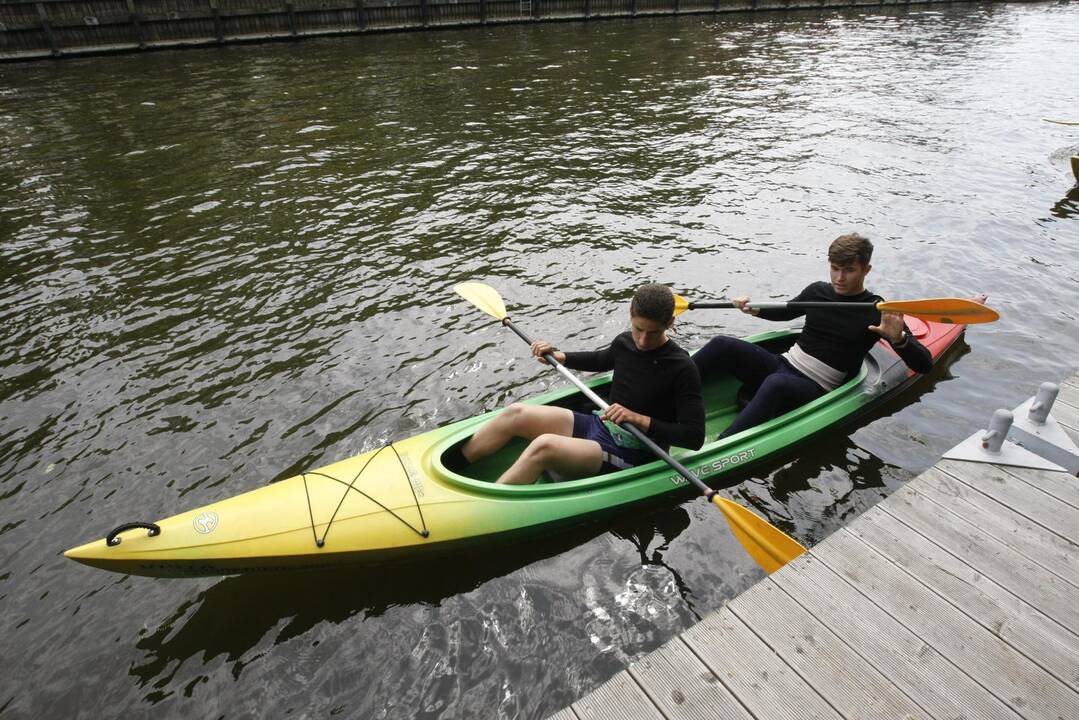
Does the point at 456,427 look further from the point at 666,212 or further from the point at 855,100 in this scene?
the point at 855,100

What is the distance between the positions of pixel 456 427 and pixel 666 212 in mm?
5998

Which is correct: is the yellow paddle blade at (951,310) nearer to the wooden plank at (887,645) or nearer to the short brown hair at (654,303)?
the short brown hair at (654,303)

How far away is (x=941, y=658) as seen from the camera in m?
2.82

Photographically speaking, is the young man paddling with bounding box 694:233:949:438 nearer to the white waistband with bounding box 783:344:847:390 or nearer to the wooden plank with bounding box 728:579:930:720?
the white waistband with bounding box 783:344:847:390

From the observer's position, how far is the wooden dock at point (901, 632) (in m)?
2.66


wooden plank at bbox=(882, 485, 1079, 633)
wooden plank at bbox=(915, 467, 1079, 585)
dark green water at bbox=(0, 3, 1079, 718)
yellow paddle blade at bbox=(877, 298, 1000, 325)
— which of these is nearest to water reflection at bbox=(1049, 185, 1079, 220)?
dark green water at bbox=(0, 3, 1079, 718)

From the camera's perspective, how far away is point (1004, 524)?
353 centimetres

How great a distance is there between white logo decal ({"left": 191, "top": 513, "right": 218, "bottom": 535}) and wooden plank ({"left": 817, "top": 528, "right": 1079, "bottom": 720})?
340 cm

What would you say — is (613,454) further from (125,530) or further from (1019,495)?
(125,530)

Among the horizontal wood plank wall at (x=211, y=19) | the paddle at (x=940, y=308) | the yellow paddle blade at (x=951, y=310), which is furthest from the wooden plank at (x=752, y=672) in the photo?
the horizontal wood plank wall at (x=211, y=19)

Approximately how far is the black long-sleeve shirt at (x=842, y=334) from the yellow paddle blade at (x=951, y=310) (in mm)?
185

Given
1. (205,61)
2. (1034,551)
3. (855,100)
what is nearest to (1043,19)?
(855,100)

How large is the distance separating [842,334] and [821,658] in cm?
287

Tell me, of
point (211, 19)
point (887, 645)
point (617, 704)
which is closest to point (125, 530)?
point (617, 704)
